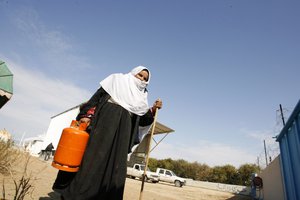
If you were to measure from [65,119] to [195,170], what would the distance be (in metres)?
22.9

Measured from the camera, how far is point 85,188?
1.91 meters

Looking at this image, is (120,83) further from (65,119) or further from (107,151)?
(65,119)

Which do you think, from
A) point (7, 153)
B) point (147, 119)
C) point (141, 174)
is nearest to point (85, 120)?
point (147, 119)

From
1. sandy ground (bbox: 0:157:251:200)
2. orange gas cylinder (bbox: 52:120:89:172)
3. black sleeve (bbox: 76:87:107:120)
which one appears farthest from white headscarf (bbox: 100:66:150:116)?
sandy ground (bbox: 0:157:251:200)

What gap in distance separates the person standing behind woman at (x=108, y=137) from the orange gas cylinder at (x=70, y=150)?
0.20ft

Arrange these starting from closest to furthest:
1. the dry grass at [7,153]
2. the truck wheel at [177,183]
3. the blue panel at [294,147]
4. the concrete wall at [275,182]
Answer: the blue panel at [294,147] → the dry grass at [7,153] → the concrete wall at [275,182] → the truck wheel at [177,183]

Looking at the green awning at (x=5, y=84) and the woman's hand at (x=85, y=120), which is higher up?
the green awning at (x=5, y=84)

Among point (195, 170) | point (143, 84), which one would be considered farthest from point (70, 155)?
point (195, 170)

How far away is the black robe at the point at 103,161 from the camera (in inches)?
76.3

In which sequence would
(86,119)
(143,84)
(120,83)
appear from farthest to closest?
(143,84) < (120,83) < (86,119)

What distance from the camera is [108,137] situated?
216 centimetres

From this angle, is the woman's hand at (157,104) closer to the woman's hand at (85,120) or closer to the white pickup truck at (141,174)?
the woman's hand at (85,120)

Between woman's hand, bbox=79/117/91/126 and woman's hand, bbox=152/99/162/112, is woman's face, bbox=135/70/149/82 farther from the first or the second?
woman's hand, bbox=79/117/91/126

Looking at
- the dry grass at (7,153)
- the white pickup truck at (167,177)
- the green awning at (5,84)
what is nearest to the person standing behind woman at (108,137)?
the dry grass at (7,153)
